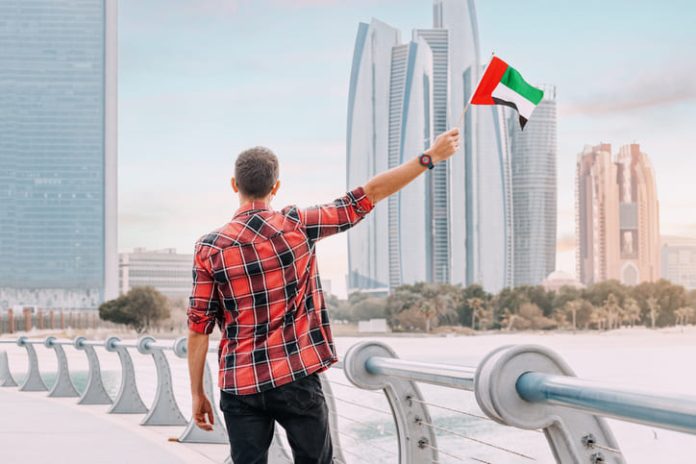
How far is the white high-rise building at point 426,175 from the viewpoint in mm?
138500

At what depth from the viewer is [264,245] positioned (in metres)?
2.85

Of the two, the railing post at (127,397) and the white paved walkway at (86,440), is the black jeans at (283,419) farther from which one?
the railing post at (127,397)

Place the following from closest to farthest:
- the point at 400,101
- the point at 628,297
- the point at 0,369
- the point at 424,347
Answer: the point at 0,369 < the point at 424,347 < the point at 628,297 < the point at 400,101

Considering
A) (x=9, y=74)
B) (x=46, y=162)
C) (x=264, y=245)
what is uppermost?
(x=9, y=74)

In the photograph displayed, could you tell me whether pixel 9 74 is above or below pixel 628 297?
above

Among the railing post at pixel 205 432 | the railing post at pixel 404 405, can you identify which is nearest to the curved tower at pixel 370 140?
the railing post at pixel 205 432

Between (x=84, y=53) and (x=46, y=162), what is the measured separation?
64.4 ft

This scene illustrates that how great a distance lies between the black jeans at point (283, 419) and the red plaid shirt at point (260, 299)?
3 centimetres

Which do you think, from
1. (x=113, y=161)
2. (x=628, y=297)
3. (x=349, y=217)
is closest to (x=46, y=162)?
(x=113, y=161)

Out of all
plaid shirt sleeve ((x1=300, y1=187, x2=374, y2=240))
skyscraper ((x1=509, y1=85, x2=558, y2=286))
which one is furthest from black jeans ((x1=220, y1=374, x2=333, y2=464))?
skyscraper ((x1=509, y1=85, x2=558, y2=286))

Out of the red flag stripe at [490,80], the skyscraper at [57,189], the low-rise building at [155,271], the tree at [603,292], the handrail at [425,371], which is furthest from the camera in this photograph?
the low-rise building at [155,271]

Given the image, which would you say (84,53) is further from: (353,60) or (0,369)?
(0,369)

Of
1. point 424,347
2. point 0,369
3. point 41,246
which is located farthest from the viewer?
point 41,246

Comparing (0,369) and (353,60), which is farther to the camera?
(353,60)
